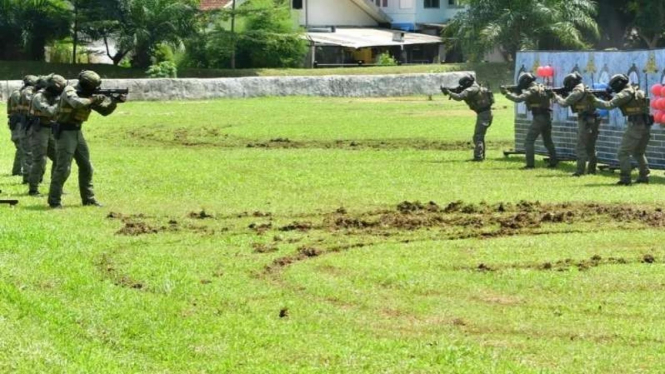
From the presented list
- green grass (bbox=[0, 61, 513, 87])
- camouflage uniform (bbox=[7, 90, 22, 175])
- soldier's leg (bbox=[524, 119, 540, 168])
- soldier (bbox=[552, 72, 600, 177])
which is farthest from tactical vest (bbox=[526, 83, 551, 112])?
green grass (bbox=[0, 61, 513, 87])

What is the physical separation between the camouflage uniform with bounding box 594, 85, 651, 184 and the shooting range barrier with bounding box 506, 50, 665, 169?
1.78 m

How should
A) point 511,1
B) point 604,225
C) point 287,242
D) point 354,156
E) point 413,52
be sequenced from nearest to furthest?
point 287,242, point 604,225, point 354,156, point 511,1, point 413,52

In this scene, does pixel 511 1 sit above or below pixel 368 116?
above

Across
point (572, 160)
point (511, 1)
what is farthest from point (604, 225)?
point (511, 1)

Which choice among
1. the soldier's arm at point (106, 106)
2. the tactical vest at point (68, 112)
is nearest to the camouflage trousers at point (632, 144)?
the soldier's arm at point (106, 106)

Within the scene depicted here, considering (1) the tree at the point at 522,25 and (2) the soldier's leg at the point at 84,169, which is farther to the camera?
(1) the tree at the point at 522,25

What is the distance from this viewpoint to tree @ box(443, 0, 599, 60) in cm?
6631

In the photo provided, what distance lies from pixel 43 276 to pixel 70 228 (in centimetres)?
393

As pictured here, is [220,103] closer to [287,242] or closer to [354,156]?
[354,156]

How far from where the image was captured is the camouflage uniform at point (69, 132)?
1931 centimetres

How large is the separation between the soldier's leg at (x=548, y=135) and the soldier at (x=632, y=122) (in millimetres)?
3780

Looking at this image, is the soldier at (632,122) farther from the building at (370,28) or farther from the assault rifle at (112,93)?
the building at (370,28)

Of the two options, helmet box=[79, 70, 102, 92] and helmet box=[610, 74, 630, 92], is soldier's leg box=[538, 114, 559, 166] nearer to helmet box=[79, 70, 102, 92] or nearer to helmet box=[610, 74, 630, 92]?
helmet box=[610, 74, 630, 92]

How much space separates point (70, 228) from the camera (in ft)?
57.6
